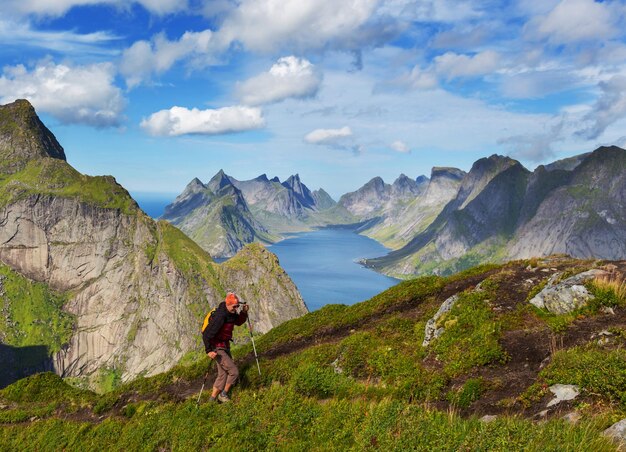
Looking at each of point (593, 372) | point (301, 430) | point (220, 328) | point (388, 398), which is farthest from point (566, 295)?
point (220, 328)

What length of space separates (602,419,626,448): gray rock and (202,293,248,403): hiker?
41.1ft

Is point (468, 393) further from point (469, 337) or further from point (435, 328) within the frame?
point (435, 328)

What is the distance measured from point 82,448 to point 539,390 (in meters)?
17.1

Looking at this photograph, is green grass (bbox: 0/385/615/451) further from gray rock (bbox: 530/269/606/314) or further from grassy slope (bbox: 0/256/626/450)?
gray rock (bbox: 530/269/606/314)

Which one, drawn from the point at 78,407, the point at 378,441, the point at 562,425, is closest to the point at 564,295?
the point at 562,425

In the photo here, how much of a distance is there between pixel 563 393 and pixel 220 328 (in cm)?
1224

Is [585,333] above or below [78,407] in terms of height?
above

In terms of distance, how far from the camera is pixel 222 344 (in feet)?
56.4

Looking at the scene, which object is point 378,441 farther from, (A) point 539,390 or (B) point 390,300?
(B) point 390,300

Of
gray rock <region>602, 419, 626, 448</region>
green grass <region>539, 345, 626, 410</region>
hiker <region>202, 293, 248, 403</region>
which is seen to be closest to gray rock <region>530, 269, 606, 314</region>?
green grass <region>539, 345, 626, 410</region>

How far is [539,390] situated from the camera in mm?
12727

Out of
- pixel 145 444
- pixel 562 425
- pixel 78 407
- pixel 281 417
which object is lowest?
pixel 78 407

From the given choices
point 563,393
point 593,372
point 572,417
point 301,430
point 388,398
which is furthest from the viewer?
Result: point 388,398

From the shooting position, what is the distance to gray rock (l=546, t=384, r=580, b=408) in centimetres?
1175
